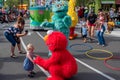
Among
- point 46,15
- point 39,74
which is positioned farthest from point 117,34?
point 39,74

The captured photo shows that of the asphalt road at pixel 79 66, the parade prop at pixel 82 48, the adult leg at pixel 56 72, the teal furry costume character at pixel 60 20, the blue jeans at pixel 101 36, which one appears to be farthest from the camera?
the blue jeans at pixel 101 36

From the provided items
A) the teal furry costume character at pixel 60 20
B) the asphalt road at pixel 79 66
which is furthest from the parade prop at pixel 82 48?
the teal furry costume character at pixel 60 20

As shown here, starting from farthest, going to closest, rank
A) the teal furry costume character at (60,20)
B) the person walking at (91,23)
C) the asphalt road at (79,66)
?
the person walking at (91,23) < the teal furry costume character at (60,20) < the asphalt road at (79,66)

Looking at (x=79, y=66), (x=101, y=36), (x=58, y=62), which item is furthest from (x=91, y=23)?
(x=58, y=62)

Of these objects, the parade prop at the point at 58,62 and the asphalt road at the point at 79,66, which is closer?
the parade prop at the point at 58,62

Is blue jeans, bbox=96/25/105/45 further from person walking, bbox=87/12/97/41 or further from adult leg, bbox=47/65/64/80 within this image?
adult leg, bbox=47/65/64/80

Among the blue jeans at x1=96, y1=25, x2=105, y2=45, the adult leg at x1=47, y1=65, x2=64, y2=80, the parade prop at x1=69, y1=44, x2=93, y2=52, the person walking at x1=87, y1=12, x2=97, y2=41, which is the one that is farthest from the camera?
the person walking at x1=87, y1=12, x2=97, y2=41

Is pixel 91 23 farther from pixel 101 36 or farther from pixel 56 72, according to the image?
pixel 56 72

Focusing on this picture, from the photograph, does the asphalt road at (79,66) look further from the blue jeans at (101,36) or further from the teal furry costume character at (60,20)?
the teal furry costume character at (60,20)

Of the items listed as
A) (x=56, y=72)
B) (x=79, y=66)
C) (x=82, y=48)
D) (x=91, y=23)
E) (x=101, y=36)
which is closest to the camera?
(x=56, y=72)

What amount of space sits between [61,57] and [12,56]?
Result: 3.98m

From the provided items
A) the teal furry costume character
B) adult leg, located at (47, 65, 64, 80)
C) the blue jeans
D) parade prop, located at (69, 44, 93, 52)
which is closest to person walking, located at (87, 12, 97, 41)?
the blue jeans

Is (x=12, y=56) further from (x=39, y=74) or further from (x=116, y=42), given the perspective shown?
(x=116, y=42)

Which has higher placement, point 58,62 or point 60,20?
point 60,20
